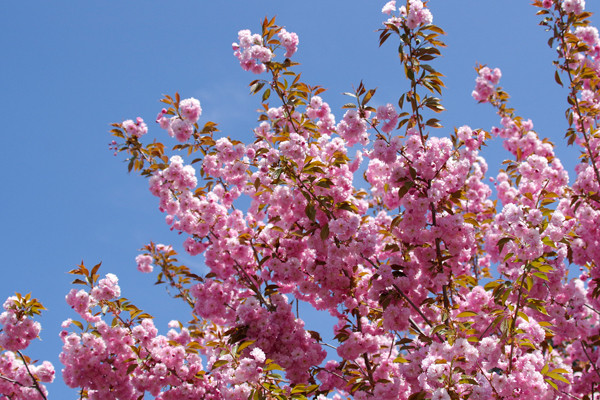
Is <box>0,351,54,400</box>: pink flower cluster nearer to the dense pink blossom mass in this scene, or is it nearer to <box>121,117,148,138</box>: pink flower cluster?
the dense pink blossom mass

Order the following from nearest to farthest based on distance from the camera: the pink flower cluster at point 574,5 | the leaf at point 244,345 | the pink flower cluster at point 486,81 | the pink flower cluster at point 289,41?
the leaf at point 244,345 < the pink flower cluster at point 289,41 < the pink flower cluster at point 574,5 < the pink flower cluster at point 486,81

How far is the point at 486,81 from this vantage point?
7.10m

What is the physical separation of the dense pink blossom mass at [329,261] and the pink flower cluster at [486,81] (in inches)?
57.7

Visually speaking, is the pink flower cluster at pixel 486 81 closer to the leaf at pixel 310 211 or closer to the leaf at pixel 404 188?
the leaf at pixel 404 188

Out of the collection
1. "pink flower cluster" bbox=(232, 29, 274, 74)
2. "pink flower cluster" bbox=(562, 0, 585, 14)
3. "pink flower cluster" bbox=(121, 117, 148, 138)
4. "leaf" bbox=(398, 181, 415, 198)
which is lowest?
"leaf" bbox=(398, 181, 415, 198)

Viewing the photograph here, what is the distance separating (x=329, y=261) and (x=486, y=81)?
4448mm

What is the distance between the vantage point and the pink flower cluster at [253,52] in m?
4.82

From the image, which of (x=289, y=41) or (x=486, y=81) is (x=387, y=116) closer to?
(x=289, y=41)

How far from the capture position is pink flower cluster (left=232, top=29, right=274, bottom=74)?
4.82 metres

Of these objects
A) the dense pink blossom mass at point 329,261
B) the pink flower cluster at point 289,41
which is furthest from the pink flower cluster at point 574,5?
the pink flower cluster at point 289,41

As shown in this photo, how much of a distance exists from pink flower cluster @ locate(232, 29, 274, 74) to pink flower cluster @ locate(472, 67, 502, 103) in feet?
11.7

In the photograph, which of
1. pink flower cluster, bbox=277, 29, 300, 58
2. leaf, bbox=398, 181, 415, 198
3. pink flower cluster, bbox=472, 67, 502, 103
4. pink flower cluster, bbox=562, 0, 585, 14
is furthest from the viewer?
pink flower cluster, bbox=472, 67, 502, 103

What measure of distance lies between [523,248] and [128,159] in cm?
399

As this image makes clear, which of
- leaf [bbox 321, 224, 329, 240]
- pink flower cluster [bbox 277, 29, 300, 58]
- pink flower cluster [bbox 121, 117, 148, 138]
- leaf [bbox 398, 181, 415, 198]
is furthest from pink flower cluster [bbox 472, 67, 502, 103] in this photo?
pink flower cluster [bbox 121, 117, 148, 138]
